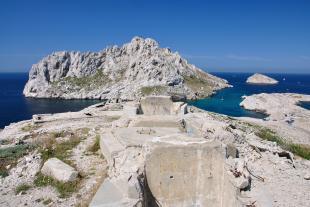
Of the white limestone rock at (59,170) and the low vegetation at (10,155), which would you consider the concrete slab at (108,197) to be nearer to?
the white limestone rock at (59,170)

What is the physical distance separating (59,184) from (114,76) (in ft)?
343

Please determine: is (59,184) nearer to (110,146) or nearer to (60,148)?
(110,146)

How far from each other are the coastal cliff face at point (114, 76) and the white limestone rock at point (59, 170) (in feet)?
272

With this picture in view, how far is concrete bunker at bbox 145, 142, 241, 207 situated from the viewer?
1323 centimetres

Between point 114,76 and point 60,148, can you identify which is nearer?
point 60,148

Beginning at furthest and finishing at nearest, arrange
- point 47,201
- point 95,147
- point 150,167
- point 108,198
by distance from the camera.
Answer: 1. point 95,147
2. point 150,167
3. point 47,201
4. point 108,198

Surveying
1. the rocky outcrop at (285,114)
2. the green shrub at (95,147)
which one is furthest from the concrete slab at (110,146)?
the rocky outcrop at (285,114)

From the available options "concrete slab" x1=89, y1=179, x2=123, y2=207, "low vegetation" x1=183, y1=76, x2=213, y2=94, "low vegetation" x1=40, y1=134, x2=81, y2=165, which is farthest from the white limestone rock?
"low vegetation" x1=183, y1=76, x2=213, y2=94

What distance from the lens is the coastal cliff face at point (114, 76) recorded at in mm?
106856

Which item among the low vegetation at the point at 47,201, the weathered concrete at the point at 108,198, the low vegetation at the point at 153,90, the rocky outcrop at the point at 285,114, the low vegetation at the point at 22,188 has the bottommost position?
the rocky outcrop at the point at 285,114

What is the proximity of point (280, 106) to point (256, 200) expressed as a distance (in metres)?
69.5

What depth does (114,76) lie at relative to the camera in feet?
385

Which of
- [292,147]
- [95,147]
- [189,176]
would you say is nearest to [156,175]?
[189,176]

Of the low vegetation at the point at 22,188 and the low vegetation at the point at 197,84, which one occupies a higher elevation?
the low vegetation at the point at 22,188
